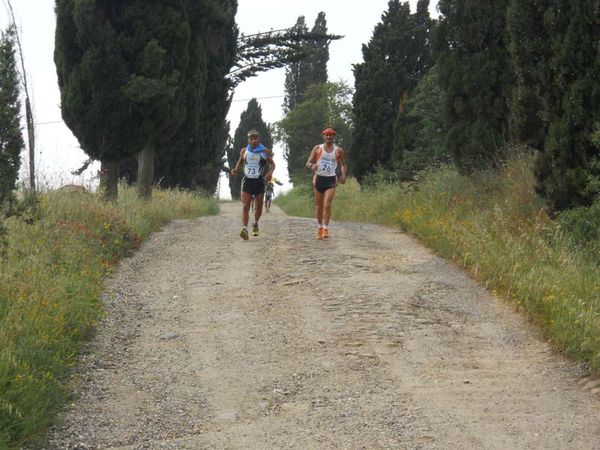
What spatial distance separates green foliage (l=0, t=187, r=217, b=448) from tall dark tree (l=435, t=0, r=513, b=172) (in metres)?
6.41

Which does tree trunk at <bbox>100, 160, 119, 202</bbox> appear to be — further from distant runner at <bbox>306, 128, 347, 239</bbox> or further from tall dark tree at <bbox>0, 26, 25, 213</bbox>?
tall dark tree at <bbox>0, 26, 25, 213</bbox>

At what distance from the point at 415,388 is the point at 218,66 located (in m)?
22.3

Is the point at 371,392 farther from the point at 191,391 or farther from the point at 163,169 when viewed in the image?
the point at 163,169

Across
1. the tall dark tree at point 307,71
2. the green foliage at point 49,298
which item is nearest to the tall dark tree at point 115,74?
the green foliage at point 49,298

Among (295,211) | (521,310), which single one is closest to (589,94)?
(521,310)

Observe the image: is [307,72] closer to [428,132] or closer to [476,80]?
[428,132]

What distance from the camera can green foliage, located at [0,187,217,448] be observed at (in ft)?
17.4

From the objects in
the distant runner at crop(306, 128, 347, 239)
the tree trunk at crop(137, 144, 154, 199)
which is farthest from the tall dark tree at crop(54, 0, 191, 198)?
the distant runner at crop(306, 128, 347, 239)

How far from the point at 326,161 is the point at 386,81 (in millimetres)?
17429

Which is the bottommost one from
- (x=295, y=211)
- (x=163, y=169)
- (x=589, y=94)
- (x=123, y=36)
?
(x=295, y=211)

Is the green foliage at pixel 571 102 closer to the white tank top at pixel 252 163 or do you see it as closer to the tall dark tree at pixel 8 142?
the white tank top at pixel 252 163

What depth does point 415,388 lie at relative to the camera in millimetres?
6258

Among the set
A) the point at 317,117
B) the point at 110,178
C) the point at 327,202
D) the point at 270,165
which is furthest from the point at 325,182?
the point at 317,117

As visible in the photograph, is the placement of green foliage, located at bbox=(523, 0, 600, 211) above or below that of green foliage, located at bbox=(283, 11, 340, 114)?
below
